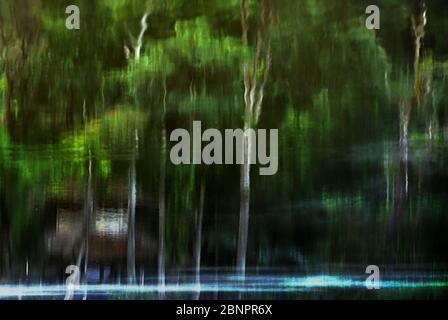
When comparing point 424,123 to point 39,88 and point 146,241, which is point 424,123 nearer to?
point 146,241

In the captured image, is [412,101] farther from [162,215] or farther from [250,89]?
[162,215]

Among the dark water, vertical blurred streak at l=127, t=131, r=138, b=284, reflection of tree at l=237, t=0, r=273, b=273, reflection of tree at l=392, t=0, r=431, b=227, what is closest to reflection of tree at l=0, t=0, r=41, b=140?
the dark water

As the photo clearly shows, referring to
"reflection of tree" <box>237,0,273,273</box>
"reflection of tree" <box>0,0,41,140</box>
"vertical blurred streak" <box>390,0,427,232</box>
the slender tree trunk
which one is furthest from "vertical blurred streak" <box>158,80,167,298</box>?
"vertical blurred streak" <box>390,0,427,232</box>

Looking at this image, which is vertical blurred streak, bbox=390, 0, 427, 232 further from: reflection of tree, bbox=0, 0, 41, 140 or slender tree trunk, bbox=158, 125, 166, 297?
reflection of tree, bbox=0, 0, 41, 140

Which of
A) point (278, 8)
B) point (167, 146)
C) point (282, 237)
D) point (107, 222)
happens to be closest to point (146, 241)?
point (107, 222)

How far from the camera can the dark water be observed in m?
1.60

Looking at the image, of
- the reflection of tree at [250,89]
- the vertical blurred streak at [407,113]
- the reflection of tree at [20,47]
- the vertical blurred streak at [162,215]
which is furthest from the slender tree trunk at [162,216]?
the vertical blurred streak at [407,113]

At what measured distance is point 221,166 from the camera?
160 centimetres

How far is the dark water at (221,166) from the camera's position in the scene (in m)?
1.60

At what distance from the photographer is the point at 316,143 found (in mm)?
1607

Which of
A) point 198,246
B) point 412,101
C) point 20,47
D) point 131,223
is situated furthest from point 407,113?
point 20,47

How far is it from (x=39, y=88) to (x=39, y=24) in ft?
→ 0.59

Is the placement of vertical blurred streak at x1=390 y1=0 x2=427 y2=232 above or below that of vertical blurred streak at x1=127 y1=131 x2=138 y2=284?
above
